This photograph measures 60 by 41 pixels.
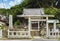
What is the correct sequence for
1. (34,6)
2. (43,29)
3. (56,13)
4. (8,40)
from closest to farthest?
(8,40), (43,29), (56,13), (34,6)

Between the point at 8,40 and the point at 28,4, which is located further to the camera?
the point at 28,4

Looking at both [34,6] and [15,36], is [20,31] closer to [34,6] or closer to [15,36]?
[15,36]

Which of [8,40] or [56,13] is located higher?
[56,13]

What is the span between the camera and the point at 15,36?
2189 cm

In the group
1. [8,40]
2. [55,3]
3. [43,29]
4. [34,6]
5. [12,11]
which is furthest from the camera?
[55,3]

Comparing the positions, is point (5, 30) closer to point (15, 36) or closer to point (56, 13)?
point (15, 36)

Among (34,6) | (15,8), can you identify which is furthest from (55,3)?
(15,8)

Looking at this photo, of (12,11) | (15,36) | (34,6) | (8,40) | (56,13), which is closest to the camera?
(8,40)

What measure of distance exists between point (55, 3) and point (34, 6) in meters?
5.05

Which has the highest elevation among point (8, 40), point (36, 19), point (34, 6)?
point (34, 6)

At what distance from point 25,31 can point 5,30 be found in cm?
229

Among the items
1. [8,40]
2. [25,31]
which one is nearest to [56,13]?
[25,31]

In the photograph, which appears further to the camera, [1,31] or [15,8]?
[15,8]

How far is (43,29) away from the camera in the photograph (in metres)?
23.4
